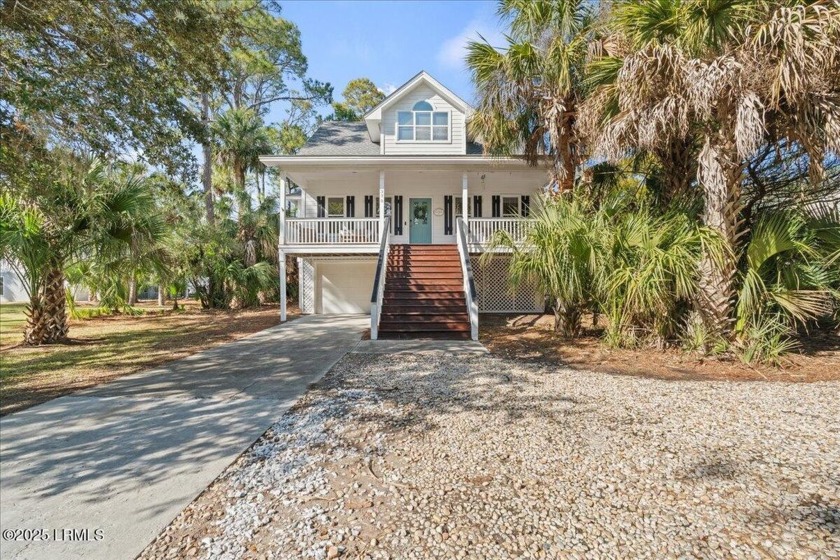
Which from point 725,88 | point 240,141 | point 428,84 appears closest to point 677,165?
point 725,88

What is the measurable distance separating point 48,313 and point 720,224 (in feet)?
45.1

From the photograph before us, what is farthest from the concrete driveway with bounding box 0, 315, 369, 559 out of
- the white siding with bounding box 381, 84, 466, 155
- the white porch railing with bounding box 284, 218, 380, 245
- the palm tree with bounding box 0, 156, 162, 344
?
the white siding with bounding box 381, 84, 466, 155

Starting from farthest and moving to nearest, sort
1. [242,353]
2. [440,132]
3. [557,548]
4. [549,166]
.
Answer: [440,132] < [549,166] < [242,353] < [557,548]

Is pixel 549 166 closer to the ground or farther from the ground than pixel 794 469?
farther from the ground

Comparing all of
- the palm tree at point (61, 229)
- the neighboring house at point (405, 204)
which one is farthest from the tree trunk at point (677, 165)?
the palm tree at point (61, 229)

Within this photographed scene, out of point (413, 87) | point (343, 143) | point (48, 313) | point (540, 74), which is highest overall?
point (413, 87)

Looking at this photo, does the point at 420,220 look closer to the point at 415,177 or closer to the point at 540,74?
the point at 415,177

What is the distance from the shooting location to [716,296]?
6695 mm

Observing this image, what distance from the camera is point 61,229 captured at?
816 centimetres

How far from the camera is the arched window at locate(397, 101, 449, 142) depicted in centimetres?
1453

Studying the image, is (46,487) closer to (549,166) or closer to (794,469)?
(794,469)

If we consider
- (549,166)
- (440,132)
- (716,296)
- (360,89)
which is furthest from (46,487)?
(360,89)

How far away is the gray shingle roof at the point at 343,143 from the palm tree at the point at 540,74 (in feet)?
15.2

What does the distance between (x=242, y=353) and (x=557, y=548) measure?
7.10 m
